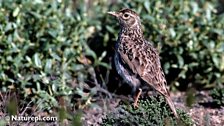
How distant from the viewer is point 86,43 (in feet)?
34.4

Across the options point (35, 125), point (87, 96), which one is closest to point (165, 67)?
point (87, 96)

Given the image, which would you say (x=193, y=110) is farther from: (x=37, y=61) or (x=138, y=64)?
(x=37, y=61)

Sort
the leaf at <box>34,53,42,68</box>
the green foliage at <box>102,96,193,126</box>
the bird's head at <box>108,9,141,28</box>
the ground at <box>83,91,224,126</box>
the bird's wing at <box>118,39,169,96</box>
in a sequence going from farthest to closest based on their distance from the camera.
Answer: the leaf at <box>34,53,42,68</box>, the bird's head at <box>108,9,141,28</box>, the ground at <box>83,91,224,126</box>, the bird's wing at <box>118,39,169,96</box>, the green foliage at <box>102,96,193,126</box>

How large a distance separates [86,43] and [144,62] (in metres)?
2.61

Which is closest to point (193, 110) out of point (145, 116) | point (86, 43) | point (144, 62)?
point (144, 62)

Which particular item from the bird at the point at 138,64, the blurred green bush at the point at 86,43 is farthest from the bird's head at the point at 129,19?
the blurred green bush at the point at 86,43

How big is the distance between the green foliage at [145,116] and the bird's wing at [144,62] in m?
0.54

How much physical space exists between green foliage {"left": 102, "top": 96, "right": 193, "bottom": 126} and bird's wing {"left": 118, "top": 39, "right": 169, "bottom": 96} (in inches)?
21.3

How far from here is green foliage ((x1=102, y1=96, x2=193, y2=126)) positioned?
683 centimetres

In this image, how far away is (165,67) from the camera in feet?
34.6

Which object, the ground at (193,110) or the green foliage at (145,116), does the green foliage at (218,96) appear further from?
the green foliage at (145,116)

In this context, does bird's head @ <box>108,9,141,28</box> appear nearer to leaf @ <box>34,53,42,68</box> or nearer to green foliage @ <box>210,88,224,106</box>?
green foliage @ <box>210,88,224,106</box>

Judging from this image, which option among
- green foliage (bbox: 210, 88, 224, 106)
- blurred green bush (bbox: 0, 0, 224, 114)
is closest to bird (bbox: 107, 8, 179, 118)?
green foliage (bbox: 210, 88, 224, 106)

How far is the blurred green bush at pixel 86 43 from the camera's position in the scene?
942cm
